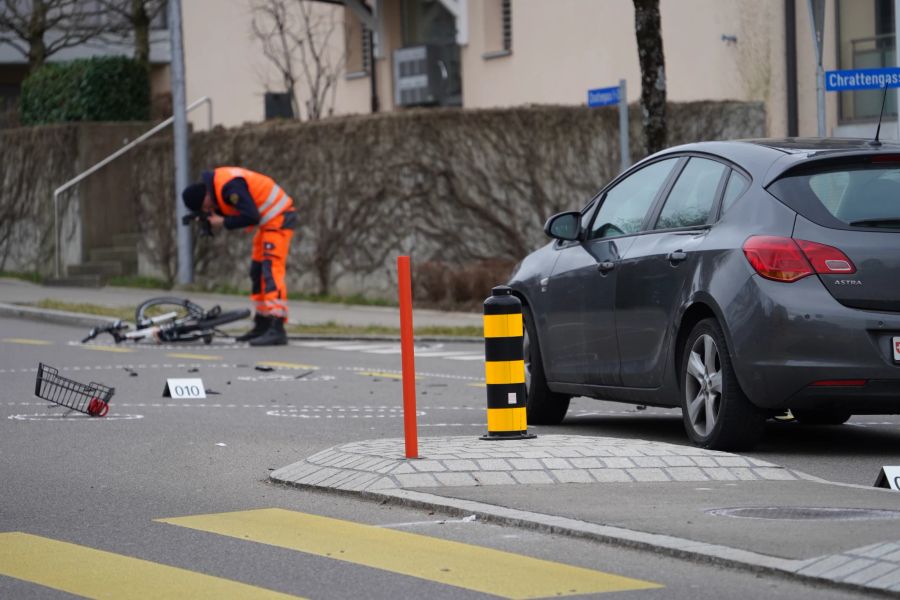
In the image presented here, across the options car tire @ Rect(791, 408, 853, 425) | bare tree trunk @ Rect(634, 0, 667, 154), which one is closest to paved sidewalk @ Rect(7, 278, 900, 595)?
car tire @ Rect(791, 408, 853, 425)

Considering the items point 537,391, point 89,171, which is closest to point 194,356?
point 537,391

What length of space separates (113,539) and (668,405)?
12.1ft

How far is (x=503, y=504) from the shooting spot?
7.38 metres

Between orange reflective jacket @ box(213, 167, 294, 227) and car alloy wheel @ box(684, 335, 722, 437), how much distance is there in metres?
9.66

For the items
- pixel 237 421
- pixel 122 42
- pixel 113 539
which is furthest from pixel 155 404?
pixel 122 42

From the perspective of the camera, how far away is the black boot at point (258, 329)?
18.8 meters

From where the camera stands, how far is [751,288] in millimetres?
8727

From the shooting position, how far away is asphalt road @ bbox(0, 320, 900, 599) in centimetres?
609

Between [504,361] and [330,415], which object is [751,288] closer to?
[504,361]

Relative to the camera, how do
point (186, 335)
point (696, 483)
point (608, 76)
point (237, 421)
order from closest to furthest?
1. point (696, 483)
2. point (237, 421)
3. point (186, 335)
4. point (608, 76)

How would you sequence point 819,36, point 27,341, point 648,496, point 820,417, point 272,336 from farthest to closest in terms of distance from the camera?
point 27,341, point 272,336, point 819,36, point 820,417, point 648,496

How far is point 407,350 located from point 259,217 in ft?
34.2

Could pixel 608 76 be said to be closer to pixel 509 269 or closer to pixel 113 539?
pixel 509 269

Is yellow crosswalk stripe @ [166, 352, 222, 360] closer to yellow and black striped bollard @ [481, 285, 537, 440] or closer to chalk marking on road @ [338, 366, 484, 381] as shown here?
chalk marking on road @ [338, 366, 484, 381]
